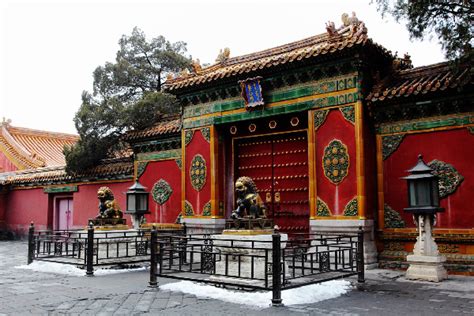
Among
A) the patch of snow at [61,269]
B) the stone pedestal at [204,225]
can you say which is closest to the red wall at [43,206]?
the stone pedestal at [204,225]

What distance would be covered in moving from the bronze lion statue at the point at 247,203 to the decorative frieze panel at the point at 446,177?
4090 millimetres

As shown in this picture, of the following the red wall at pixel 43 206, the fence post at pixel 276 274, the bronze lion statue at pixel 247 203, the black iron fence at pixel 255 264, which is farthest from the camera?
the red wall at pixel 43 206

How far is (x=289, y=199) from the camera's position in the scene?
11992 mm

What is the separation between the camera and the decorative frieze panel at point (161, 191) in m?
14.7

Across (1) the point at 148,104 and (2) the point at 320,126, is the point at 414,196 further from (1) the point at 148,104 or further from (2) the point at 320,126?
(1) the point at 148,104

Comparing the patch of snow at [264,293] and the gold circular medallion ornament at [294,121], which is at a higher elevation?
the gold circular medallion ornament at [294,121]

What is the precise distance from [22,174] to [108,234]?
1320 cm

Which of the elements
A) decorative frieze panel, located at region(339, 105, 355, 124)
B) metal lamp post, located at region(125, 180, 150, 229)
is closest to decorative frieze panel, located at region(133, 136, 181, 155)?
metal lamp post, located at region(125, 180, 150, 229)

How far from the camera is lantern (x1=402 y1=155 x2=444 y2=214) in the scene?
8617mm

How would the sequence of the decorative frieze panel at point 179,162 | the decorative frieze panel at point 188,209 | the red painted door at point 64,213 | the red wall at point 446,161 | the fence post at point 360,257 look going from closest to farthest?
the fence post at point 360,257 → the red wall at point 446,161 → the decorative frieze panel at point 188,209 → the decorative frieze panel at point 179,162 → the red painted door at point 64,213

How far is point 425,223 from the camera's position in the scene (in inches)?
343

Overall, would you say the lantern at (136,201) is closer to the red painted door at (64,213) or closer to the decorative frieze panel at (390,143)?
the decorative frieze panel at (390,143)

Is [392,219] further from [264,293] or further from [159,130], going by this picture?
[159,130]

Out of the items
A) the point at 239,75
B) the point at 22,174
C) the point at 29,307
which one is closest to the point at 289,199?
the point at 239,75
